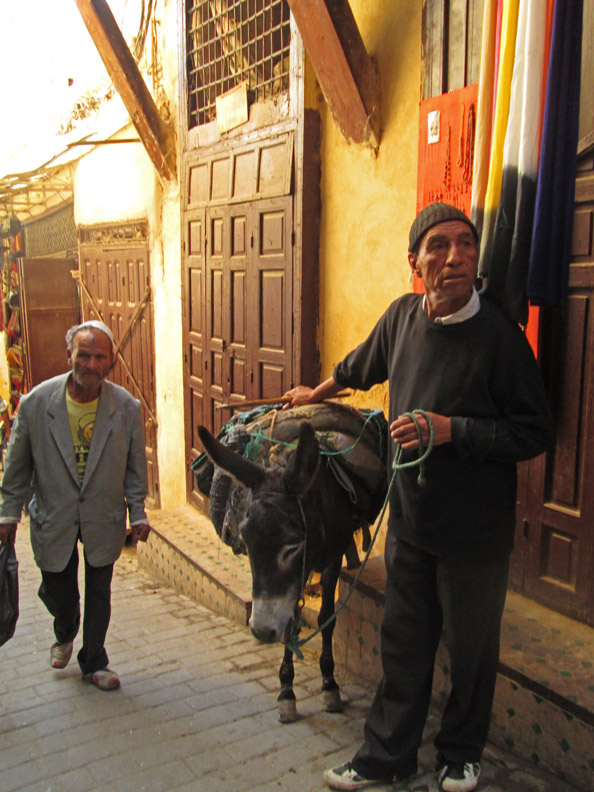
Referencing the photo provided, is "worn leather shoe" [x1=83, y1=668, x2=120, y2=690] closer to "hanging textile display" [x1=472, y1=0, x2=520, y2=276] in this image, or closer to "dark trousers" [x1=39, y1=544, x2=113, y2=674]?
"dark trousers" [x1=39, y1=544, x2=113, y2=674]

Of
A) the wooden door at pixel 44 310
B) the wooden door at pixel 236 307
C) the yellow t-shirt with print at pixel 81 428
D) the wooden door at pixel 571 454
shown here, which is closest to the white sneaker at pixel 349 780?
the wooden door at pixel 571 454

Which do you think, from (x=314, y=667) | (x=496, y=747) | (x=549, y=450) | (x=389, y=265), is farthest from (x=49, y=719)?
(x=389, y=265)

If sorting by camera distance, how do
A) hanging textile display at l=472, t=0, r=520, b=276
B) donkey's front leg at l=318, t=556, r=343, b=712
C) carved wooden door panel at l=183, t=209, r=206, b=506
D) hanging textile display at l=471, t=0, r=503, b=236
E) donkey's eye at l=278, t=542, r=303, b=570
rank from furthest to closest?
carved wooden door panel at l=183, t=209, r=206, b=506 → donkey's front leg at l=318, t=556, r=343, b=712 → hanging textile display at l=471, t=0, r=503, b=236 → hanging textile display at l=472, t=0, r=520, b=276 → donkey's eye at l=278, t=542, r=303, b=570

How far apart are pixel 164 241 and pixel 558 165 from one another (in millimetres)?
5571

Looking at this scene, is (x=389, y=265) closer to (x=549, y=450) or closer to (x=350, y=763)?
(x=549, y=450)

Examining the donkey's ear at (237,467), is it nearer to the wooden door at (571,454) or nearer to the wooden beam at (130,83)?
the wooden door at (571,454)

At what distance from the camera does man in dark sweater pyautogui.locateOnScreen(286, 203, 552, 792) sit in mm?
2465

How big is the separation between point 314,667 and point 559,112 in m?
3.19

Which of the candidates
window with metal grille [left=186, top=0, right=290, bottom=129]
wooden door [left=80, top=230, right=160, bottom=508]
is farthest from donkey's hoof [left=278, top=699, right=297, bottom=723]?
wooden door [left=80, top=230, right=160, bottom=508]

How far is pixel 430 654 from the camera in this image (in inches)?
108

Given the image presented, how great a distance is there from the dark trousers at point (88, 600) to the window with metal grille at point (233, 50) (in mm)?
3897

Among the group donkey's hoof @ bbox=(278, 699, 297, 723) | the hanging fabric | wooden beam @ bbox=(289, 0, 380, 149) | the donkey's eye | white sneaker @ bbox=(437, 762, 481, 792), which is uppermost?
wooden beam @ bbox=(289, 0, 380, 149)

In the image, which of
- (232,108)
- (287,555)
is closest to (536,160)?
(287,555)

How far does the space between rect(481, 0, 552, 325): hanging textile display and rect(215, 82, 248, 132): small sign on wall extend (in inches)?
126
